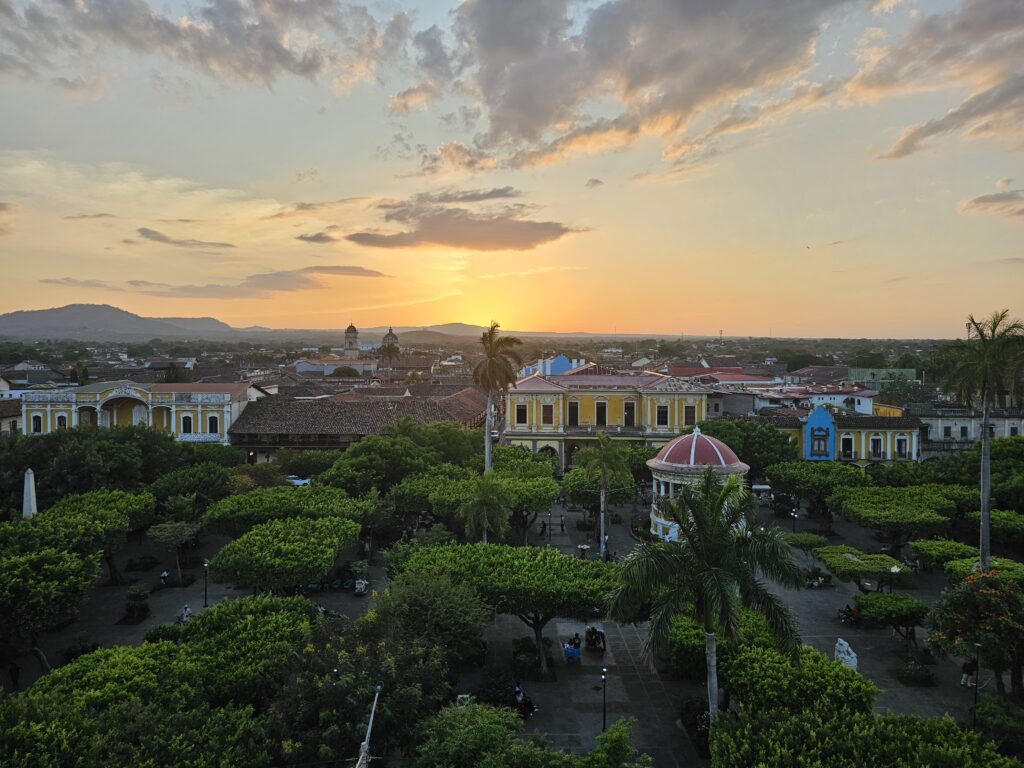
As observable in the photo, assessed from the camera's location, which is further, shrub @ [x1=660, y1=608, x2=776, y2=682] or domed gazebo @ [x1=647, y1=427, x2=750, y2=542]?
domed gazebo @ [x1=647, y1=427, x2=750, y2=542]

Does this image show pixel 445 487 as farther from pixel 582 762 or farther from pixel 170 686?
pixel 582 762

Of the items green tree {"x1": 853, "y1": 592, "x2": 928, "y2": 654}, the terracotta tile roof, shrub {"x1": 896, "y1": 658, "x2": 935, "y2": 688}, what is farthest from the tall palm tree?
shrub {"x1": 896, "y1": 658, "x2": 935, "y2": 688}

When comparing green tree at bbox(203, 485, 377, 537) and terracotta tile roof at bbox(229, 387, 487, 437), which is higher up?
terracotta tile roof at bbox(229, 387, 487, 437)

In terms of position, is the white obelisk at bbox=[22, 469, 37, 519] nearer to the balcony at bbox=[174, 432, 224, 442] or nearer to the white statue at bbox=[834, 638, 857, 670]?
the balcony at bbox=[174, 432, 224, 442]

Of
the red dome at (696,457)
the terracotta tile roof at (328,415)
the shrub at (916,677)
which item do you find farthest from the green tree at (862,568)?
the terracotta tile roof at (328,415)

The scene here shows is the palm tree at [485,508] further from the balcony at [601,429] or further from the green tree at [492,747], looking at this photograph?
the balcony at [601,429]

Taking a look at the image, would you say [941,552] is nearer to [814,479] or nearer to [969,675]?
[969,675]

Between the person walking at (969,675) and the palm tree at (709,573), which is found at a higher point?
the palm tree at (709,573)
